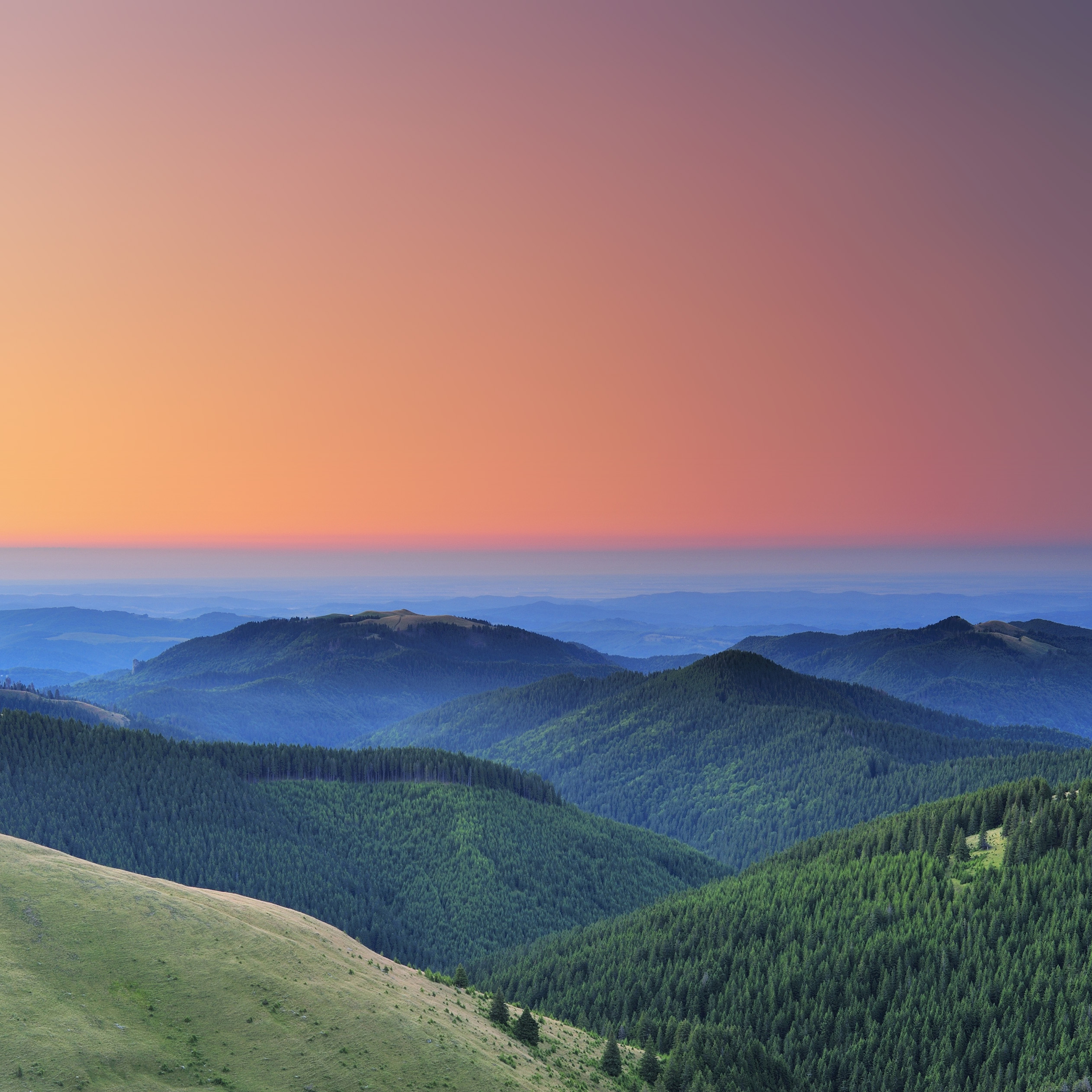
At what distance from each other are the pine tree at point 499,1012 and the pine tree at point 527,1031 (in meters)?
2.41

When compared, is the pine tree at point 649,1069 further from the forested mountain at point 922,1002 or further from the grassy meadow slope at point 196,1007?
the grassy meadow slope at point 196,1007

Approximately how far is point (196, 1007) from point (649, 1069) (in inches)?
2965

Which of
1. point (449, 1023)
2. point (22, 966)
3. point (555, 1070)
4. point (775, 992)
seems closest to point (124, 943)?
point (22, 966)

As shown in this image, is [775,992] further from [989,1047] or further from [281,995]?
[281,995]

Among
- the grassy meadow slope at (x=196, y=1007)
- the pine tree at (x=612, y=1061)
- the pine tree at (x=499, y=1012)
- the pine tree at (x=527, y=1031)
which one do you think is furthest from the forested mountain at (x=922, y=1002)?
the grassy meadow slope at (x=196, y=1007)

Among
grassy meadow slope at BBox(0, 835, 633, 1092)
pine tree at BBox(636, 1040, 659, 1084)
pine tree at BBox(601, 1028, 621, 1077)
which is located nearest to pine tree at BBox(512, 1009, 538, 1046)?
grassy meadow slope at BBox(0, 835, 633, 1092)

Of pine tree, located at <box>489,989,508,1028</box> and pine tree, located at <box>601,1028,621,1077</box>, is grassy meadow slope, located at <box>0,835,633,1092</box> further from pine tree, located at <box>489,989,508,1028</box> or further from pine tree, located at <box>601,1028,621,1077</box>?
pine tree, located at <box>489,989,508,1028</box>

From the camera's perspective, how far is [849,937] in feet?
649

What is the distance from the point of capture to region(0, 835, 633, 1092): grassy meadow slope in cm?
7750

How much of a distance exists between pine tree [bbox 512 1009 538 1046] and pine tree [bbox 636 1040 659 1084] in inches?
723

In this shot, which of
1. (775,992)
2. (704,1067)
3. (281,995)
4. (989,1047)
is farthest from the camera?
(775,992)

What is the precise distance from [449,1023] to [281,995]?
25.5m

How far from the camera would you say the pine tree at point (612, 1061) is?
→ 12431 cm

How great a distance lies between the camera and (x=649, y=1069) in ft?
424
